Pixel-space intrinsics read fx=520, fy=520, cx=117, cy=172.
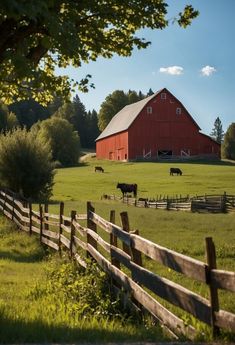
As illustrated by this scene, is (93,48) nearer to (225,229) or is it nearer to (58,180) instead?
(225,229)

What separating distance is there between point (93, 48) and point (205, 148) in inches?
3354

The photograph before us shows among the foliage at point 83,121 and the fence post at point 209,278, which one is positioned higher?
the foliage at point 83,121

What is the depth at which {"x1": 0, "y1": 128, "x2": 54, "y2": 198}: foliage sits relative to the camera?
1556 inches

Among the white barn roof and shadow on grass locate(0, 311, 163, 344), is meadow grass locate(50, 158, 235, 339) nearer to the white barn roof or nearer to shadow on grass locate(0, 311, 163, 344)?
shadow on grass locate(0, 311, 163, 344)

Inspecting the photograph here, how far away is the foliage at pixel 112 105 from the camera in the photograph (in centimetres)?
13512

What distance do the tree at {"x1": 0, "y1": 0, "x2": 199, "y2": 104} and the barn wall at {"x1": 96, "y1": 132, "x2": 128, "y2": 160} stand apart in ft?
258

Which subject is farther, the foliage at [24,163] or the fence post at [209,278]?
Answer: the foliage at [24,163]

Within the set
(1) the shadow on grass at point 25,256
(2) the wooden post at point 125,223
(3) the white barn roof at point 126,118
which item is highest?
(3) the white barn roof at point 126,118

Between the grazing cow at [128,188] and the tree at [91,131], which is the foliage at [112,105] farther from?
the grazing cow at [128,188]

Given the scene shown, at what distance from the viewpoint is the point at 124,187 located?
1998 inches

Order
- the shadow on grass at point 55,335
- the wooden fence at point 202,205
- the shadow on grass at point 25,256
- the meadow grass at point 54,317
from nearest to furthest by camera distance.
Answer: the shadow on grass at point 55,335
the meadow grass at point 54,317
the shadow on grass at point 25,256
the wooden fence at point 202,205

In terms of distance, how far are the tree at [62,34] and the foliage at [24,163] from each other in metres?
24.0

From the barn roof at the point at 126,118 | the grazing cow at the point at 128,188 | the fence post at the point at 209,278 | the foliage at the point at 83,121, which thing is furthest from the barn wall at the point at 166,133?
the fence post at the point at 209,278

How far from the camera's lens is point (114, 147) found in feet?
332
